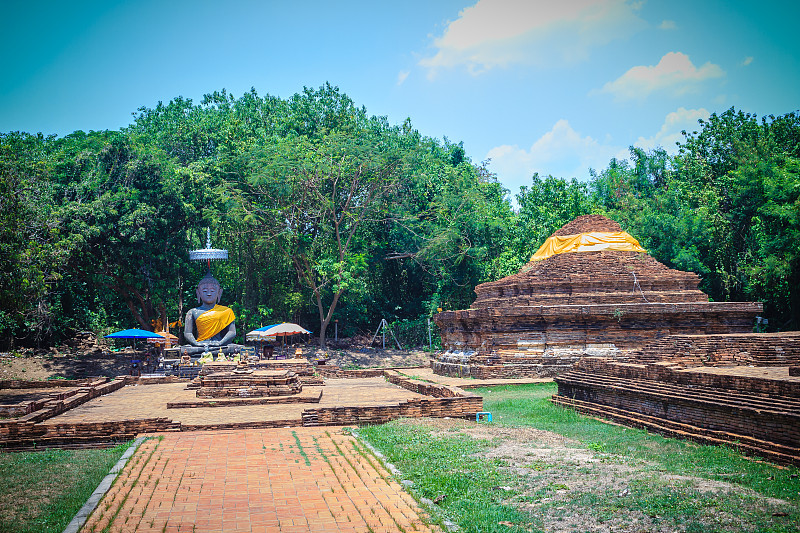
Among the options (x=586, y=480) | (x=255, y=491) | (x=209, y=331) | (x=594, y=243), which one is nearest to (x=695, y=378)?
(x=586, y=480)

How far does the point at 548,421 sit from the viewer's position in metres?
10.8

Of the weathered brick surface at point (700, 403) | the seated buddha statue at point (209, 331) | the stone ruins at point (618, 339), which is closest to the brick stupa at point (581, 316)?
the stone ruins at point (618, 339)

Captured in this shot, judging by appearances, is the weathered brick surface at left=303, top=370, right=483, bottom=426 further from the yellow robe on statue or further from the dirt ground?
the dirt ground

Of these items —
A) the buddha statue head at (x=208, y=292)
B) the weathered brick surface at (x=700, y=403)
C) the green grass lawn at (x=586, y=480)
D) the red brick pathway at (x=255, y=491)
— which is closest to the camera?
the green grass lawn at (x=586, y=480)

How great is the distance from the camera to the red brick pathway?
5531mm

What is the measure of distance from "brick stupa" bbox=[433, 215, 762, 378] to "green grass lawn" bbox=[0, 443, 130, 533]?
11.4 meters

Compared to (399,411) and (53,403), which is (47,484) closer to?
(399,411)

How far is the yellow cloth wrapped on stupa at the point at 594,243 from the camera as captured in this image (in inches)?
816

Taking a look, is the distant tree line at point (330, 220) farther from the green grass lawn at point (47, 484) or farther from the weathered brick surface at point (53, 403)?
the green grass lawn at point (47, 484)

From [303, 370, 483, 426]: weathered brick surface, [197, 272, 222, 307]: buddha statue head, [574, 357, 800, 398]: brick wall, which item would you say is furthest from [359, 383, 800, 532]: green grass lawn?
[197, 272, 222, 307]: buddha statue head

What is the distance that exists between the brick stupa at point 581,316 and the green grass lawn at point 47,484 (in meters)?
11.4

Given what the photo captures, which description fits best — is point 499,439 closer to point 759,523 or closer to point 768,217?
point 759,523

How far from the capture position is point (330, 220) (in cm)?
2777

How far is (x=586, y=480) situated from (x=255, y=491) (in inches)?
136
